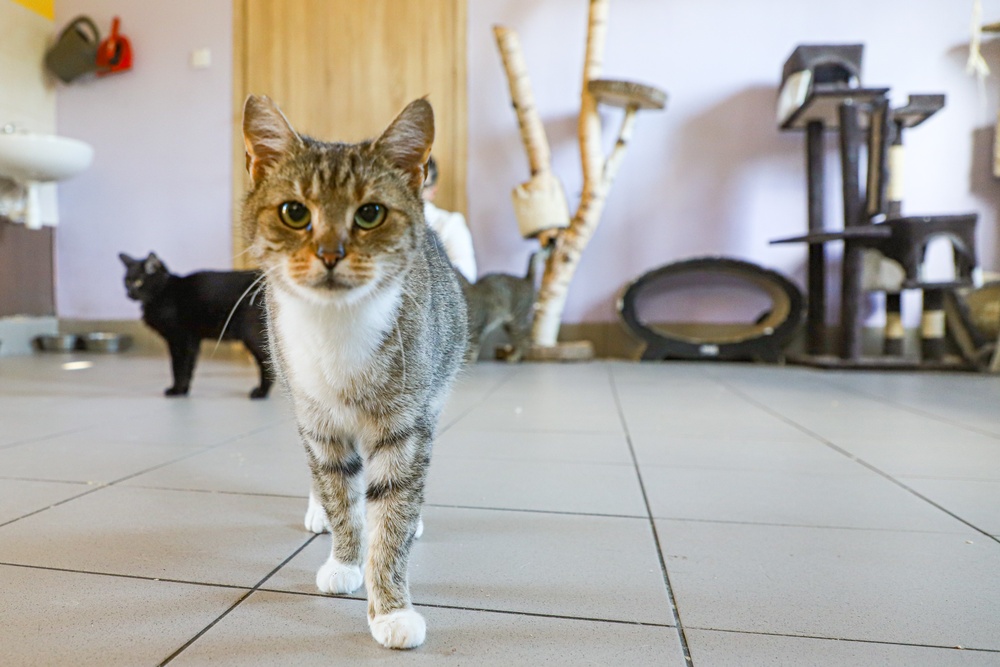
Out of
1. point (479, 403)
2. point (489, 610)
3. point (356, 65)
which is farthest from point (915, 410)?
point (356, 65)

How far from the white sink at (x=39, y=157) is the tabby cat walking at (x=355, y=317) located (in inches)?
160

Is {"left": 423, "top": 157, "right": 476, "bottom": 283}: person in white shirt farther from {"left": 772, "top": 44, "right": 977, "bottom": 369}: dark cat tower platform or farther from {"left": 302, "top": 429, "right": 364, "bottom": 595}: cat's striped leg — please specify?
{"left": 302, "top": 429, "right": 364, "bottom": 595}: cat's striped leg

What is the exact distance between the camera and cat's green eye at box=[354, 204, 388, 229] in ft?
2.70

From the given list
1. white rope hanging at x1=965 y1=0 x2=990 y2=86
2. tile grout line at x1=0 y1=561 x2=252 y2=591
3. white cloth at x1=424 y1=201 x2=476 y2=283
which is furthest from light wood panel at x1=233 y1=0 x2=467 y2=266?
tile grout line at x1=0 y1=561 x2=252 y2=591

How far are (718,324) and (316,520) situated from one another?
3.55 m

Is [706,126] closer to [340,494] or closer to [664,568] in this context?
[664,568]

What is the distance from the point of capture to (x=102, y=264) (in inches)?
184

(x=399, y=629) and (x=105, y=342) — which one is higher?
(x=399, y=629)

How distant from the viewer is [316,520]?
1.07m

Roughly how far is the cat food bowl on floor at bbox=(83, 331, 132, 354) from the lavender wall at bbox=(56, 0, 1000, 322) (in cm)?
28

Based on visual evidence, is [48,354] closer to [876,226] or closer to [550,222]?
[550,222]

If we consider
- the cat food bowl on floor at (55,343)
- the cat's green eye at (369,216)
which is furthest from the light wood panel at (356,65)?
the cat's green eye at (369,216)

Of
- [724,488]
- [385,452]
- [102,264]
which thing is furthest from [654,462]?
[102,264]

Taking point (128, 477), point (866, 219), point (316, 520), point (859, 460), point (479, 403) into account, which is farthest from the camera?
point (866, 219)
